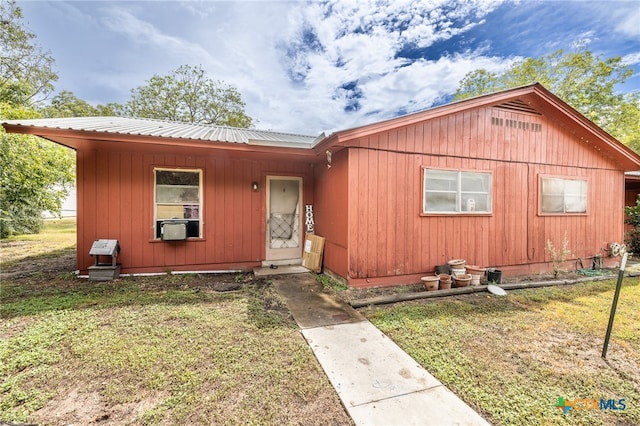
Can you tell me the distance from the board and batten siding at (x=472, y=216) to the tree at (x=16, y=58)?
16.0 metres

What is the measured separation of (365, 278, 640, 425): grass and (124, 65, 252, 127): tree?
19014 mm

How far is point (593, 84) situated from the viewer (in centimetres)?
1571

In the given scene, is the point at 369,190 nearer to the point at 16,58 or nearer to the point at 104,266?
the point at 104,266

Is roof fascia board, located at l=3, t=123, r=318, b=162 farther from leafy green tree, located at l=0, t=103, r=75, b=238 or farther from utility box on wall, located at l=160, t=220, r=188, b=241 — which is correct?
leafy green tree, located at l=0, t=103, r=75, b=238

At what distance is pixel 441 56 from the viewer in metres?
11.0

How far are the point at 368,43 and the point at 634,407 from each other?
9508mm

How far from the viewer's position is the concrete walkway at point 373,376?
1828 mm

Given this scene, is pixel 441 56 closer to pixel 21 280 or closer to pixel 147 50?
pixel 147 50

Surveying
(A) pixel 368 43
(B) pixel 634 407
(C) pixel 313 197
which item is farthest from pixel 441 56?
(B) pixel 634 407

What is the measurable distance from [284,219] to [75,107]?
24.2 meters

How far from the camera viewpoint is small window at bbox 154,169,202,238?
568cm

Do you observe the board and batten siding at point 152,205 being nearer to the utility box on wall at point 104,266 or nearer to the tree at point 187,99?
the utility box on wall at point 104,266

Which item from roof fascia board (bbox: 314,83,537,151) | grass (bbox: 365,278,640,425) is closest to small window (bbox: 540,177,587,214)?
roof fascia board (bbox: 314,83,537,151)

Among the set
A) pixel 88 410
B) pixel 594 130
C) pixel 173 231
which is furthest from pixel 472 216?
pixel 173 231
